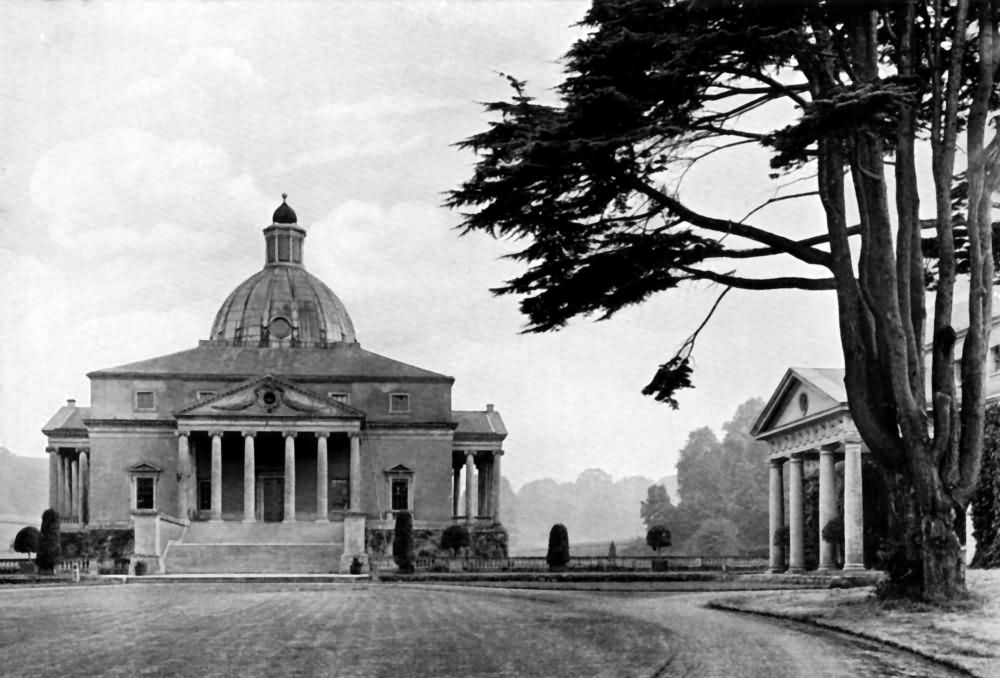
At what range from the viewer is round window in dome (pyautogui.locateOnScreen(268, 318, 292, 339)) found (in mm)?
75500

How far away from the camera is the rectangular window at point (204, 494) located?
6694cm

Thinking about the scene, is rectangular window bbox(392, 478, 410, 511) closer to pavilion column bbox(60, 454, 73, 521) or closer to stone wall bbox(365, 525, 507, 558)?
stone wall bbox(365, 525, 507, 558)

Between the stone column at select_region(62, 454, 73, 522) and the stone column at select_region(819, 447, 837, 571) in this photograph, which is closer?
the stone column at select_region(819, 447, 837, 571)

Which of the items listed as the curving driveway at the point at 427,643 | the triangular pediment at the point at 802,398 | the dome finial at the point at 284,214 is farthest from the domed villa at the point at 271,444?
the curving driveway at the point at 427,643

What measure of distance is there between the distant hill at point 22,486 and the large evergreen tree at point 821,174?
5905 cm

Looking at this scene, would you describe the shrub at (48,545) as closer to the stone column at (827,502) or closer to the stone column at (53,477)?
the stone column at (53,477)

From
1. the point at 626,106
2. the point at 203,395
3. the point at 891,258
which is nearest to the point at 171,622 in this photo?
the point at 626,106

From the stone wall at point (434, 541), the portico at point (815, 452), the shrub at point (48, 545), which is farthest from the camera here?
the stone wall at point (434, 541)

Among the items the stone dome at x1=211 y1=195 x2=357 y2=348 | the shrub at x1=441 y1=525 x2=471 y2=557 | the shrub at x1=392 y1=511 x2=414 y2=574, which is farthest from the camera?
the stone dome at x1=211 y1=195 x2=357 y2=348

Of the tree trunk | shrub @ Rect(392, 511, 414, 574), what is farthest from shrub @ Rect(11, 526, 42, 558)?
the tree trunk

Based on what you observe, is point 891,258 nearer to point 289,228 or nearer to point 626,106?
point 626,106

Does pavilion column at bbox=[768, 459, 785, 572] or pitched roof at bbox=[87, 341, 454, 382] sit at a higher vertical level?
pitched roof at bbox=[87, 341, 454, 382]

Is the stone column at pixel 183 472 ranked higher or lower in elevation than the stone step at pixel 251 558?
higher

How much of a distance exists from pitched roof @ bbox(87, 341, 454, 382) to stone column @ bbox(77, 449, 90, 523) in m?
5.47
